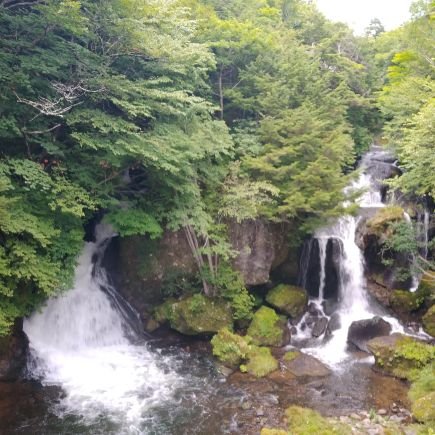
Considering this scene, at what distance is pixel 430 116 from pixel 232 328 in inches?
364

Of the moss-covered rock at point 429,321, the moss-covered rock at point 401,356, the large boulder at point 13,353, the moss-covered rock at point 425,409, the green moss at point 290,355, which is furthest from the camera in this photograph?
the moss-covered rock at point 429,321

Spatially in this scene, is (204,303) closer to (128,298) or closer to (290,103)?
(128,298)

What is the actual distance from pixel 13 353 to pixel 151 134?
776 cm

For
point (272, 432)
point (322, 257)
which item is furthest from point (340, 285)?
point (272, 432)

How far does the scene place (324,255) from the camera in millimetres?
16922

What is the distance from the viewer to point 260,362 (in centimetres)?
1268

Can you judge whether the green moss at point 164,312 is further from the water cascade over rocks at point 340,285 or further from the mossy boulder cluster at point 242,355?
the water cascade over rocks at point 340,285

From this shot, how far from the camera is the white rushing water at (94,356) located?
10.7 m

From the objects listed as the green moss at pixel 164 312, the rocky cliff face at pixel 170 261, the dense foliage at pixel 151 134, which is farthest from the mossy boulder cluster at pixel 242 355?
the rocky cliff face at pixel 170 261

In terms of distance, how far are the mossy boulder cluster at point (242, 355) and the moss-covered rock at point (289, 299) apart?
7.46 ft

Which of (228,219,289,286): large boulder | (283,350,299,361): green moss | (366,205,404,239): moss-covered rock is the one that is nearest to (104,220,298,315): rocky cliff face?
(228,219,289,286): large boulder

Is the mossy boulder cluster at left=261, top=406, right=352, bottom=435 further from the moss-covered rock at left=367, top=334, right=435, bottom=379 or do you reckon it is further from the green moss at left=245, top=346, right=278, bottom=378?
the moss-covered rock at left=367, top=334, right=435, bottom=379

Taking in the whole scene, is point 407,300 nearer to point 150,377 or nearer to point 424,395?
point 424,395

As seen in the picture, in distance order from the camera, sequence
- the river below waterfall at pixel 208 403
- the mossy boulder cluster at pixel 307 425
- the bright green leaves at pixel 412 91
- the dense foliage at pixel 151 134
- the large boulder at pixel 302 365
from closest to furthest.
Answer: the mossy boulder cluster at pixel 307 425 < the river below waterfall at pixel 208 403 < the dense foliage at pixel 151 134 < the large boulder at pixel 302 365 < the bright green leaves at pixel 412 91
